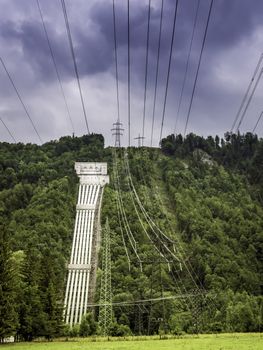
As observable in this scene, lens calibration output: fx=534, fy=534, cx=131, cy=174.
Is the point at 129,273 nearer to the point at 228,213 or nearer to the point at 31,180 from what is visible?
the point at 228,213

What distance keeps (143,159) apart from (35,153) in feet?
117

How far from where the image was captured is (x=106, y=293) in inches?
3371

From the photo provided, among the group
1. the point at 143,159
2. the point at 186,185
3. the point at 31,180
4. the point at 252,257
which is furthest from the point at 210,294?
the point at 143,159

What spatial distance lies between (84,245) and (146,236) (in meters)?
13.6

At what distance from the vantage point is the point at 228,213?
133m

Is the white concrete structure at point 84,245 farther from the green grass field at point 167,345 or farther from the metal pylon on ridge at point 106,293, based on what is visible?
the green grass field at point 167,345

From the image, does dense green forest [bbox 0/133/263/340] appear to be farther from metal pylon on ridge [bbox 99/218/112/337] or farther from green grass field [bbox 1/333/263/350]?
green grass field [bbox 1/333/263/350]

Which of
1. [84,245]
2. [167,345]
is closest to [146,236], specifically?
[84,245]

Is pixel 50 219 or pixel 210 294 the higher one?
pixel 50 219

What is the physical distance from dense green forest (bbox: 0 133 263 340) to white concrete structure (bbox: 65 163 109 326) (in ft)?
6.82

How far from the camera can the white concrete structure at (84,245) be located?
95.9 m

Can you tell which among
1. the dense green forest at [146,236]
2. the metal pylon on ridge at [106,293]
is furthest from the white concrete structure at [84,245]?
the metal pylon on ridge at [106,293]

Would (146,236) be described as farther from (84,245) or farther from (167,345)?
(167,345)

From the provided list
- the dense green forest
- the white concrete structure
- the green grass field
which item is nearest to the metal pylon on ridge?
the dense green forest
